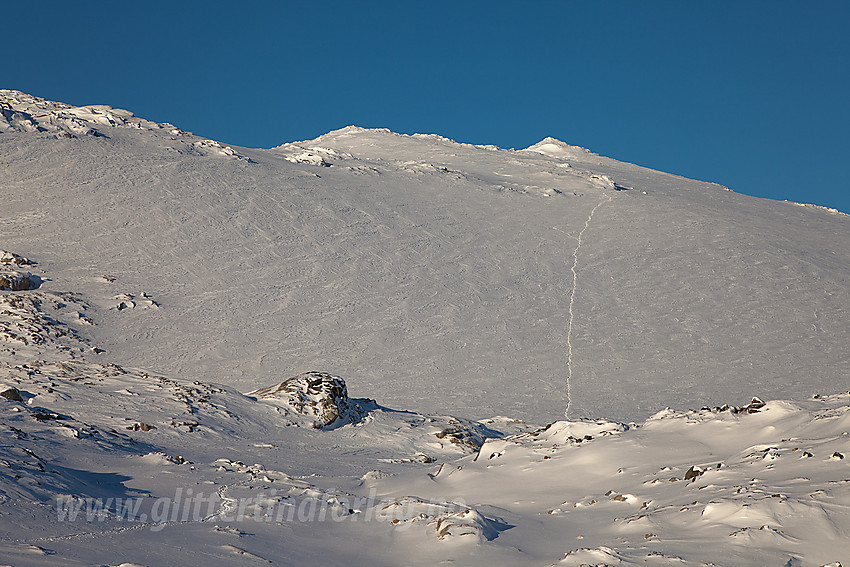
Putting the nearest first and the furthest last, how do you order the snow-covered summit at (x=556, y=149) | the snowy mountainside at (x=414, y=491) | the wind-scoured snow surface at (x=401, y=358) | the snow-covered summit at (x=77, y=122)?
the snowy mountainside at (x=414, y=491) → the wind-scoured snow surface at (x=401, y=358) → the snow-covered summit at (x=77, y=122) → the snow-covered summit at (x=556, y=149)

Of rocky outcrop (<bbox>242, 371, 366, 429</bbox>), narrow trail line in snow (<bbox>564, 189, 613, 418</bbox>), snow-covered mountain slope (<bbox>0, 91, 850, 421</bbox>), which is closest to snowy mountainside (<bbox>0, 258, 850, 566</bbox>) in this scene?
rocky outcrop (<bbox>242, 371, 366, 429</bbox>)

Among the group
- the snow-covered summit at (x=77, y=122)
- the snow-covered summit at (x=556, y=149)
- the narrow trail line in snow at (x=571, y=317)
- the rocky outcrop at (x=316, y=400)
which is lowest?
the rocky outcrop at (x=316, y=400)

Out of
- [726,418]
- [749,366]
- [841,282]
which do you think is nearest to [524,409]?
[749,366]

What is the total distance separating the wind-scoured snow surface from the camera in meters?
8.13

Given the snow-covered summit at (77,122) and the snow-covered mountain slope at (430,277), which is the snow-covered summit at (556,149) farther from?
the snow-covered summit at (77,122)

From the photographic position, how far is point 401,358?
29859mm

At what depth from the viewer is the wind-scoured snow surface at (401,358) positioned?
8133 mm

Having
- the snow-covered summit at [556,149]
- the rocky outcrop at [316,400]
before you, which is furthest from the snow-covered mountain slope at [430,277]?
the snow-covered summit at [556,149]

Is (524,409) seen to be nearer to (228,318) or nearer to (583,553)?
(228,318)

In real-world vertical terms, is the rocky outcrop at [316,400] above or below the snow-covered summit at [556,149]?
below

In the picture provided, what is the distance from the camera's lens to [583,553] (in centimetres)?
697

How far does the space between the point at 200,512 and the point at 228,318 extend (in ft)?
76.4

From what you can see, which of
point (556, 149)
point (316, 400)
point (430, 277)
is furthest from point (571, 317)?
point (556, 149)

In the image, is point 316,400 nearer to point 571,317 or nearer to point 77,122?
point 571,317
